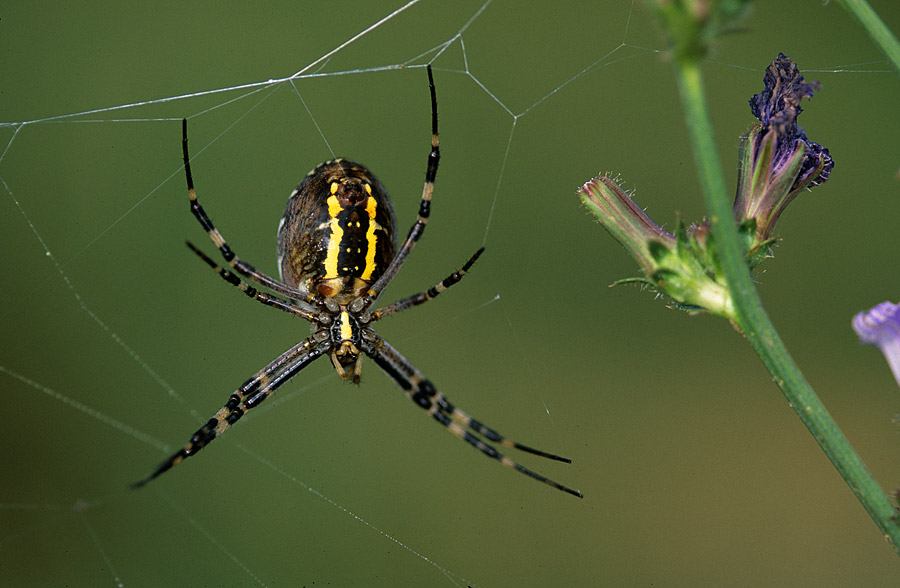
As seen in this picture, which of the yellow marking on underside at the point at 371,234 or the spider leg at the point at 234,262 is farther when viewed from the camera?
the spider leg at the point at 234,262

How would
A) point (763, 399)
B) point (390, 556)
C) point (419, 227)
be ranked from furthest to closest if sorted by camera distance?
point (763, 399) < point (390, 556) < point (419, 227)

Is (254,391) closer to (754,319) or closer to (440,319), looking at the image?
(440,319)

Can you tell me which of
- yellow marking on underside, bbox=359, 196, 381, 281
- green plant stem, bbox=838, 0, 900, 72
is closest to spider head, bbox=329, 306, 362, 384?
yellow marking on underside, bbox=359, 196, 381, 281

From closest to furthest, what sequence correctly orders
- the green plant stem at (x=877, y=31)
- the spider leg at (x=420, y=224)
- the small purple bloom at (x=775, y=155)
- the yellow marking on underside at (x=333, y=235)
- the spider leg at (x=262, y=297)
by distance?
the green plant stem at (x=877, y=31) → the small purple bloom at (x=775, y=155) → the yellow marking on underside at (x=333, y=235) → the spider leg at (x=262, y=297) → the spider leg at (x=420, y=224)

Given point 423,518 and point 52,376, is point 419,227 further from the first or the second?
point 52,376

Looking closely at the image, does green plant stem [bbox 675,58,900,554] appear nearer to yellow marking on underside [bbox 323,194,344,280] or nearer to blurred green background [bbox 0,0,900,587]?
yellow marking on underside [bbox 323,194,344,280]

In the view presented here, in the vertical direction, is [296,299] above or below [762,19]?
below

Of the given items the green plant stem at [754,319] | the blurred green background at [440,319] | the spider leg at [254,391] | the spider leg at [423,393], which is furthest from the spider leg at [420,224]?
the green plant stem at [754,319]

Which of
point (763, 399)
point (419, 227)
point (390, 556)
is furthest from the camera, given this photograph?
point (763, 399)

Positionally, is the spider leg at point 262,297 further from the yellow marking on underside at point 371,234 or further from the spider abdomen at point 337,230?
the yellow marking on underside at point 371,234

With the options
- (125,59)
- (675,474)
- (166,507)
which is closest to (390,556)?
(166,507)
